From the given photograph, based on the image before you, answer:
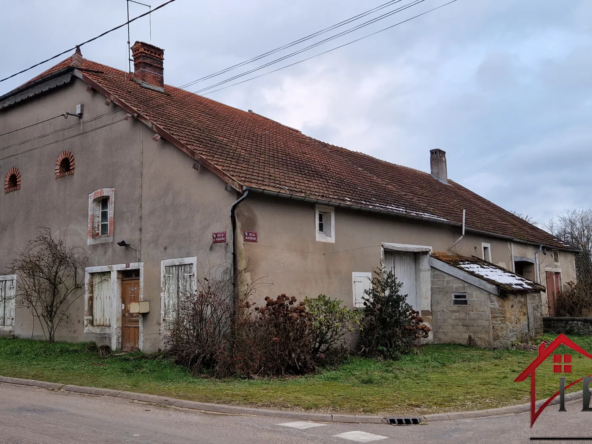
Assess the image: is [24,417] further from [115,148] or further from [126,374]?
[115,148]

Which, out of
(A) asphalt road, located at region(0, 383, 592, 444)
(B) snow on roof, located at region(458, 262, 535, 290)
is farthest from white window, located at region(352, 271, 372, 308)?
(A) asphalt road, located at region(0, 383, 592, 444)

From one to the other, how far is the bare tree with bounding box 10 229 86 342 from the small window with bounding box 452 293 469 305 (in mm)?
10257

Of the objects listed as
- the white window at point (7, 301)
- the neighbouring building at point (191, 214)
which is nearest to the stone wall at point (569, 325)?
the neighbouring building at point (191, 214)

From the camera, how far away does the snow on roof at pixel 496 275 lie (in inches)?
646

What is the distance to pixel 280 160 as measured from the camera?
15875 millimetres

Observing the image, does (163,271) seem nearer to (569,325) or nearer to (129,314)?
(129,314)

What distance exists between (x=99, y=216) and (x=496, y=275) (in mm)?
11243

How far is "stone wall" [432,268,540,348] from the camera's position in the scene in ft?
51.5

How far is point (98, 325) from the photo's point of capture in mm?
15344

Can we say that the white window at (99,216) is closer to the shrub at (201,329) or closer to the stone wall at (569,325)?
the shrub at (201,329)

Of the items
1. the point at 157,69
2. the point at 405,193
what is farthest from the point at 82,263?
the point at 405,193

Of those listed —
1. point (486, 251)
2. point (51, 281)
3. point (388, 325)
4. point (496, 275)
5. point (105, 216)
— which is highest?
point (105, 216)

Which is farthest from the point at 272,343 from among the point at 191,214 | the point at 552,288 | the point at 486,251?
the point at 552,288

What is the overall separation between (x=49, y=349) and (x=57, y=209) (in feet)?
13.5
